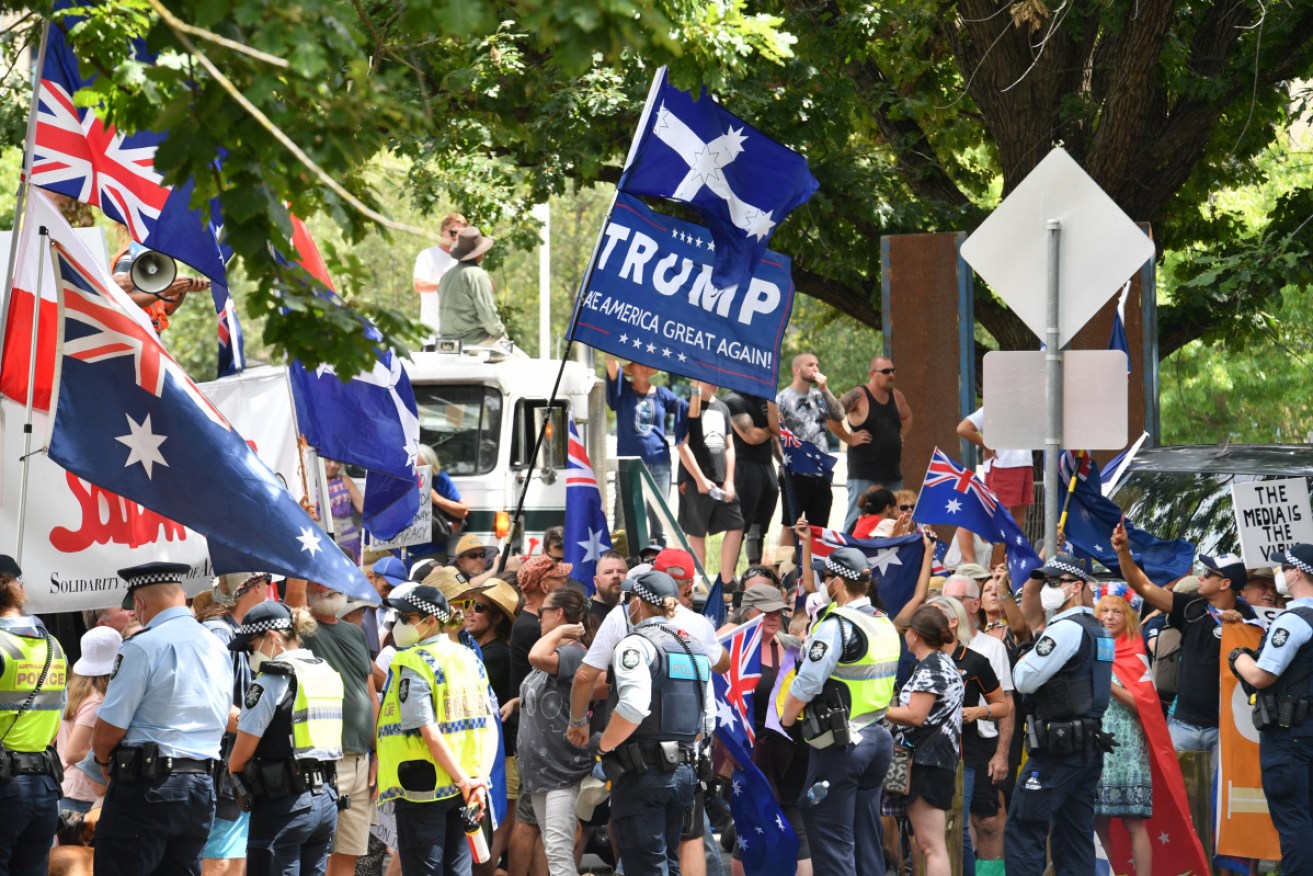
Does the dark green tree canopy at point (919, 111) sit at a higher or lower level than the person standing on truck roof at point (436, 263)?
higher

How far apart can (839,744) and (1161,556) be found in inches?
121

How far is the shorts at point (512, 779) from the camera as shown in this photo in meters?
10.9

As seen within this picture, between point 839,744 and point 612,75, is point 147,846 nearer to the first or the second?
point 839,744

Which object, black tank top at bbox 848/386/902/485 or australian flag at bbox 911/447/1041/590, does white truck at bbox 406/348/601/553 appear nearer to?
black tank top at bbox 848/386/902/485

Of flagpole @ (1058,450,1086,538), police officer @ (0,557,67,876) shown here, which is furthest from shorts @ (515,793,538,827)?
flagpole @ (1058,450,1086,538)

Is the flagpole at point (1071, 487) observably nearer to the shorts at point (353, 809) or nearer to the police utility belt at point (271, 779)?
the shorts at point (353, 809)

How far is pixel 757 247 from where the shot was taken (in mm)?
10977

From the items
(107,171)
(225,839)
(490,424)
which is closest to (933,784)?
(225,839)

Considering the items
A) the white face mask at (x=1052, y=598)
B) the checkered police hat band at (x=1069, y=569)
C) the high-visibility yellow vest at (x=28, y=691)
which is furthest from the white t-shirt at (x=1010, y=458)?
the high-visibility yellow vest at (x=28, y=691)

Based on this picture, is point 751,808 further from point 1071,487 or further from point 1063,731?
point 1071,487

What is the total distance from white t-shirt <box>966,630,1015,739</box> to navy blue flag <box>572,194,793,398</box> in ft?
6.08

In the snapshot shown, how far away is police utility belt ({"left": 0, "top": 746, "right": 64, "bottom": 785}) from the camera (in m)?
8.09

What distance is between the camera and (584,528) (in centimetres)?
1171

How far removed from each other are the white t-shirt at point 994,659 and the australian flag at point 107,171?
4.72 m
